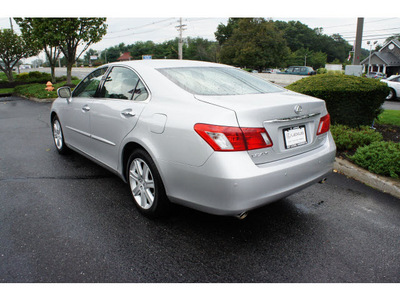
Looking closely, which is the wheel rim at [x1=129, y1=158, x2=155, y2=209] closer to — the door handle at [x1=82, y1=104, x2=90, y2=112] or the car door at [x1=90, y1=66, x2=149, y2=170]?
the car door at [x1=90, y1=66, x2=149, y2=170]

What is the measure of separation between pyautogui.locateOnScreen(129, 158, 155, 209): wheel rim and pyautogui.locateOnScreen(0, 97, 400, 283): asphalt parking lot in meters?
0.20

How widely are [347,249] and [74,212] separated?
8.89ft

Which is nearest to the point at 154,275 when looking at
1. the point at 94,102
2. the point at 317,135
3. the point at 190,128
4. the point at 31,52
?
the point at 190,128

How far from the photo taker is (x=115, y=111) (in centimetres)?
348

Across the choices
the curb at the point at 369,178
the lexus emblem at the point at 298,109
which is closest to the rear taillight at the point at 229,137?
the lexus emblem at the point at 298,109

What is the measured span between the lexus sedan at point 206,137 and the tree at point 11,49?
2425 centimetres

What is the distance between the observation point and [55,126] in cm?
555

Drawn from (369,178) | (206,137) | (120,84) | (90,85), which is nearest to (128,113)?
(120,84)

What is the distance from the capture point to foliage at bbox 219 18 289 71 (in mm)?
58188

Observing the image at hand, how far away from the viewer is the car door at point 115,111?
3256 mm

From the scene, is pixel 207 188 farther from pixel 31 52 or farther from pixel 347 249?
pixel 31 52

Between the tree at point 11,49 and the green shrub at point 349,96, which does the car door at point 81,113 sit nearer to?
the green shrub at point 349,96

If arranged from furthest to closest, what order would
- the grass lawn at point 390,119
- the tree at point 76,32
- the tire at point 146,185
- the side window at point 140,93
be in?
the tree at point 76,32 < the grass lawn at point 390,119 < the side window at point 140,93 < the tire at point 146,185

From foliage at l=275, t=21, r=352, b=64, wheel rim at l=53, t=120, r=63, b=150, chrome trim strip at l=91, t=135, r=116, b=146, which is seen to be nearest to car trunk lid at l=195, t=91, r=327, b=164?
chrome trim strip at l=91, t=135, r=116, b=146
